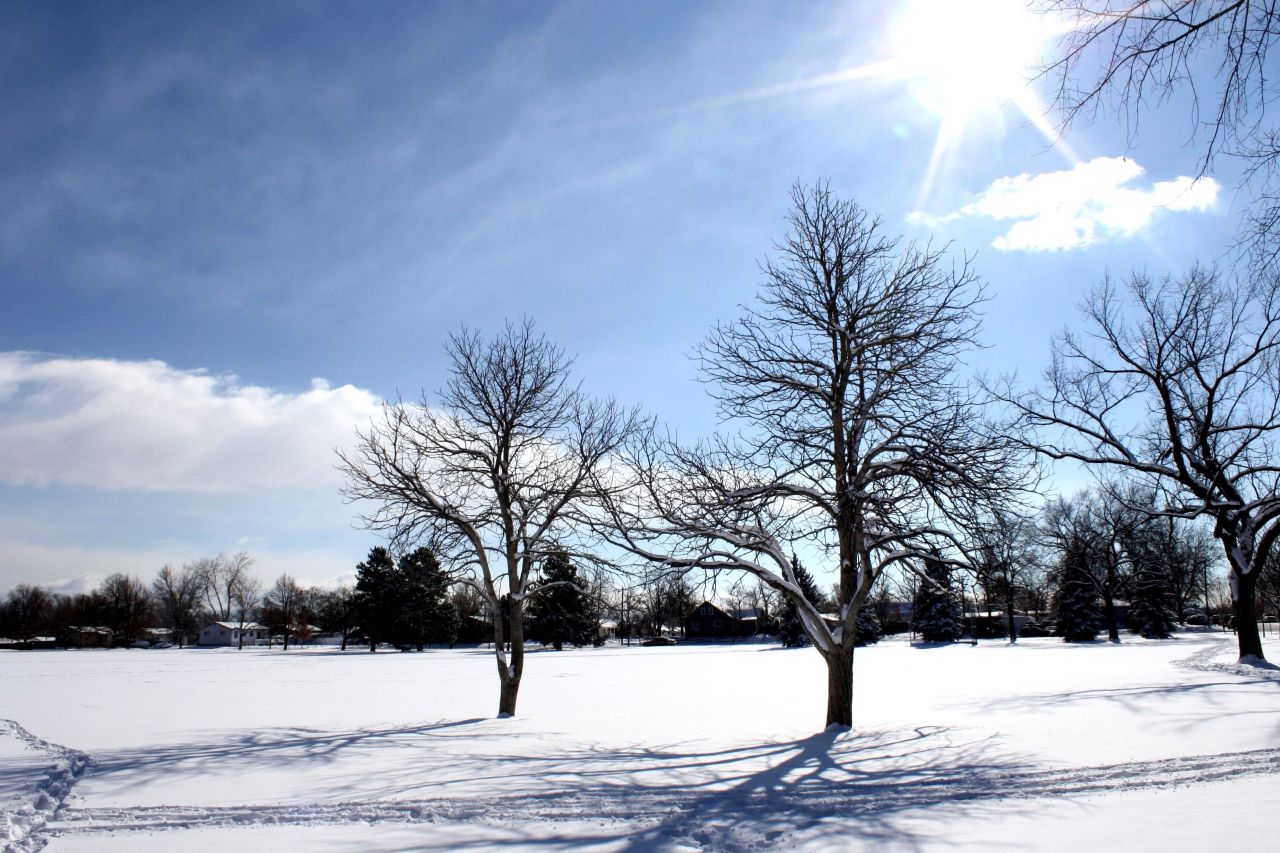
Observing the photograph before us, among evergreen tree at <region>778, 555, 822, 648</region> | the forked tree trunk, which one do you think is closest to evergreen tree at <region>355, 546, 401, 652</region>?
evergreen tree at <region>778, 555, 822, 648</region>

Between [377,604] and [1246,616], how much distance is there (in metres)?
54.9

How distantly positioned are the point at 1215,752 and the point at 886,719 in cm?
544

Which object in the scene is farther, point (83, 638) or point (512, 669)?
point (83, 638)

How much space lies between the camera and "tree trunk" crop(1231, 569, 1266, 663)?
23016mm

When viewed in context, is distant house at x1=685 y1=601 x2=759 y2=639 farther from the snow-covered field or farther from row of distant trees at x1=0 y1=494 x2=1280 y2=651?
the snow-covered field

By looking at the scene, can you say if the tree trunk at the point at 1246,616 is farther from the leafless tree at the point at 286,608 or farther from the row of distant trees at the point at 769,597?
the leafless tree at the point at 286,608

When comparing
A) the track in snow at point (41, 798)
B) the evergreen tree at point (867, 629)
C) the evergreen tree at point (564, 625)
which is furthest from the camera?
the evergreen tree at point (867, 629)

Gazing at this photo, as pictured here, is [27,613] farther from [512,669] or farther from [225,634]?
[512,669]

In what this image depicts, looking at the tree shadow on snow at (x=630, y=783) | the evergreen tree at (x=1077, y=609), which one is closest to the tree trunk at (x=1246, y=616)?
the tree shadow on snow at (x=630, y=783)

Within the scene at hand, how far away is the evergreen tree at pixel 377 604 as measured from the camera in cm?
6000

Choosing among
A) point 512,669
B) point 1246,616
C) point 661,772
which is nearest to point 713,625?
point 1246,616

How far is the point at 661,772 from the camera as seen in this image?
916cm

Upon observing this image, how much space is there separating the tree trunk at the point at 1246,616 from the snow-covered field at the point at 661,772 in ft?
22.2

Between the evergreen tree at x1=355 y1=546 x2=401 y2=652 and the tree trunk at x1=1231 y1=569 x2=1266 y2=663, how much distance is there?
52.9 m
